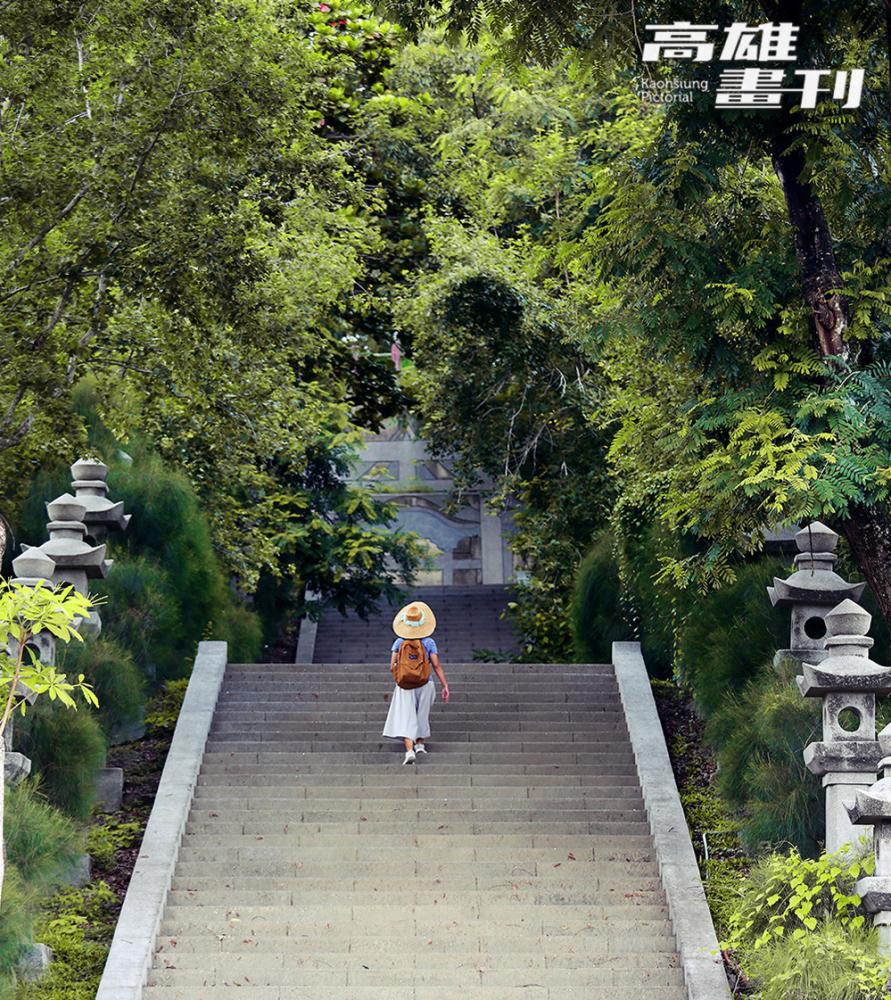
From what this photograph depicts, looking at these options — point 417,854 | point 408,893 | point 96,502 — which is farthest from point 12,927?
point 96,502

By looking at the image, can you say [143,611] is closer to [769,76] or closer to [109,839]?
[109,839]

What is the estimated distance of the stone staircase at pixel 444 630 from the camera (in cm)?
2427

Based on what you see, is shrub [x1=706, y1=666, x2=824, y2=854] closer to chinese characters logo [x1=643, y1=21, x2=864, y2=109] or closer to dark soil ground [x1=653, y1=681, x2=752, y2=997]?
dark soil ground [x1=653, y1=681, x2=752, y2=997]

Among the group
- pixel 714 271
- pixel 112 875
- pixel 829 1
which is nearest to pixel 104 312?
pixel 112 875

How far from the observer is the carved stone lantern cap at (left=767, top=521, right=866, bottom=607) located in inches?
534

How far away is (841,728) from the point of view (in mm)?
11508

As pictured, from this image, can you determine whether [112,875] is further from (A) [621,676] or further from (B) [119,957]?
(A) [621,676]

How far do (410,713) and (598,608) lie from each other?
4.73m

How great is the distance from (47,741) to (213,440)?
14.3ft

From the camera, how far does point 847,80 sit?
437 inches

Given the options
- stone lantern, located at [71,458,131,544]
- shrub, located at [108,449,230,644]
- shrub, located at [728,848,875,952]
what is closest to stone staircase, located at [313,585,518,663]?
shrub, located at [108,449,230,644]

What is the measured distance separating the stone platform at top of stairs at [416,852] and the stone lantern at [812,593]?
159 cm

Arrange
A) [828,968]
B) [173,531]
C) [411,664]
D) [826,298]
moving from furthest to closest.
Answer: [173,531]
[411,664]
[826,298]
[828,968]

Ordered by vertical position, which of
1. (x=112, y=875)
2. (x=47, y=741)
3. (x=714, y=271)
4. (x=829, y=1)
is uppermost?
(x=829, y=1)
